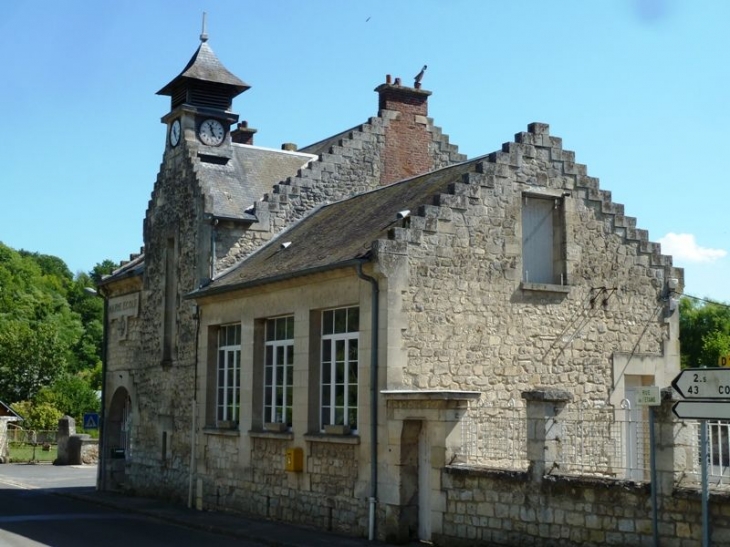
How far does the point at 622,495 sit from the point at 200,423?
38.6 ft

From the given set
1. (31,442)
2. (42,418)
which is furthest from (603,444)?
(42,418)

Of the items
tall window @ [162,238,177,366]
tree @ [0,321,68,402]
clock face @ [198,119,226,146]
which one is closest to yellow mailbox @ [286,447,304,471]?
tall window @ [162,238,177,366]

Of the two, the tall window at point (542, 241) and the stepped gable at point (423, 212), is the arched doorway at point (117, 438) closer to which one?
the stepped gable at point (423, 212)

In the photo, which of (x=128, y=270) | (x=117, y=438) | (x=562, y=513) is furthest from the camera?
(x=128, y=270)

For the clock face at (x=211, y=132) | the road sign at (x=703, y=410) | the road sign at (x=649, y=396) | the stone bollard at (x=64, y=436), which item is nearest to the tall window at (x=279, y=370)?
the clock face at (x=211, y=132)

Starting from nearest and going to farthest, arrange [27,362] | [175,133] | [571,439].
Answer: [571,439] < [175,133] < [27,362]

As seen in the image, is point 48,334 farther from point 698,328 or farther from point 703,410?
point 703,410

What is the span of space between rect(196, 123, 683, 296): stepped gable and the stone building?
0.04 metres

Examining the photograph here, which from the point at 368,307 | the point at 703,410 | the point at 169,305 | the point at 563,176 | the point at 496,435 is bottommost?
the point at 496,435

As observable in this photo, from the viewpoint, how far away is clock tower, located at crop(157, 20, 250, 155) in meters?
24.3

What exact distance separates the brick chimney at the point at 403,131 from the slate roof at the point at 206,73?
336 centimetres

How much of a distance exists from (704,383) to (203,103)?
1721 centimetres

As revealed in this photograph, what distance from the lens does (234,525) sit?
720 inches

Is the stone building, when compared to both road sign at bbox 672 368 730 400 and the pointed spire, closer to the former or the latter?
the pointed spire
